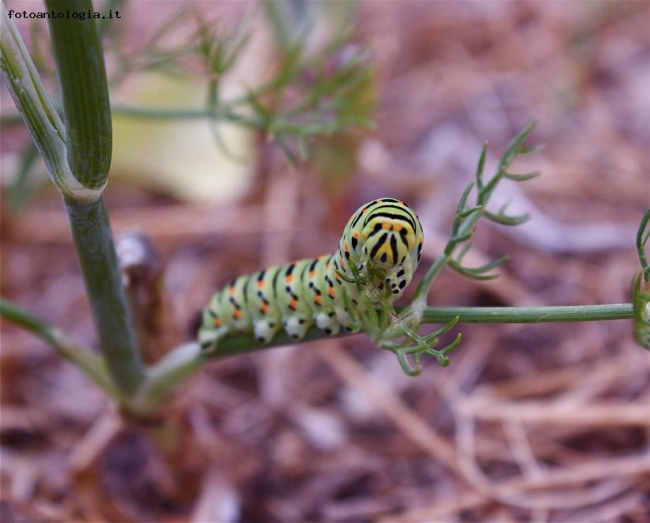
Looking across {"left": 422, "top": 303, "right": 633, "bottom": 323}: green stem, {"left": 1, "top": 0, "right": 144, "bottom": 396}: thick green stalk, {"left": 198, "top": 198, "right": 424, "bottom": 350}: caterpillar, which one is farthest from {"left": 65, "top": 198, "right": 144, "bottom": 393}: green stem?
{"left": 422, "top": 303, "right": 633, "bottom": 323}: green stem

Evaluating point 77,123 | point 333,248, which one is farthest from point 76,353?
point 333,248

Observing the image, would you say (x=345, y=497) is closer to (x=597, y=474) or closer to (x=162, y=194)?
(x=597, y=474)

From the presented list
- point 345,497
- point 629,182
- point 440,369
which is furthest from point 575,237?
point 345,497

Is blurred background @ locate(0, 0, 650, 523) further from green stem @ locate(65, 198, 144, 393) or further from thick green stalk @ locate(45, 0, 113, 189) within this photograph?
thick green stalk @ locate(45, 0, 113, 189)

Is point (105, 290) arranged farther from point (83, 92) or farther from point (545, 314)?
point (545, 314)

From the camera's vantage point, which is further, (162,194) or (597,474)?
(162,194)
